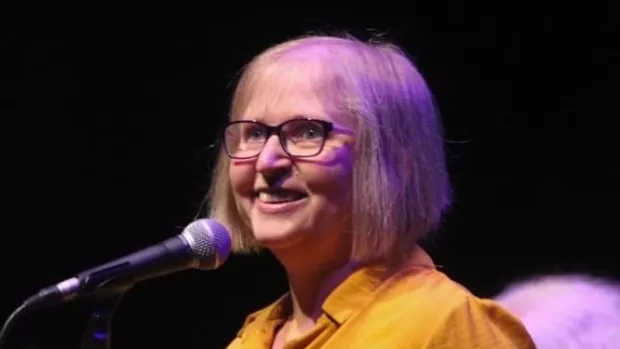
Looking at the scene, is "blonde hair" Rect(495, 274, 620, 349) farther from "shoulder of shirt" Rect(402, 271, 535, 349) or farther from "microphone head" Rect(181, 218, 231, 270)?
"microphone head" Rect(181, 218, 231, 270)

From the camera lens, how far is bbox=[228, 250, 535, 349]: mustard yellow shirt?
1.30 meters

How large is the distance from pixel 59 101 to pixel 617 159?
1323 millimetres

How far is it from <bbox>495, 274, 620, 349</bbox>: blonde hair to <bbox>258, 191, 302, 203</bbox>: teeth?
1.29ft

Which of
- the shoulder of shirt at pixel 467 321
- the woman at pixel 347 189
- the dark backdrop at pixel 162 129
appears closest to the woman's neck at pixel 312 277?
the woman at pixel 347 189

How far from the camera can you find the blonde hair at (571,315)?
1.46m

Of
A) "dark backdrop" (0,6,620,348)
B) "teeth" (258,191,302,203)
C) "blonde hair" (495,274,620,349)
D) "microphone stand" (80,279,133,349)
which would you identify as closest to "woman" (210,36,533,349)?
Answer: "teeth" (258,191,302,203)

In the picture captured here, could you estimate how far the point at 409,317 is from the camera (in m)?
1.32

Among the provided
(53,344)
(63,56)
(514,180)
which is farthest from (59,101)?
(514,180)

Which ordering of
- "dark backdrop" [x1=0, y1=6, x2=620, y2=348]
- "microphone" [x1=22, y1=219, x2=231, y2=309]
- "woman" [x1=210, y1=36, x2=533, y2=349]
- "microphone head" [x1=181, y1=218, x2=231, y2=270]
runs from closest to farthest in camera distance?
"microphone" [x1=22, y1=219, x2=231, y2=309] < "microphone head" [x1=181, y1=218, x2=231, y2=270] < "woman" [x1=210, y1=36, x2=533, y2=349] < "dark backdrop" [x1=0, y1=6, x2=620, y2=348]

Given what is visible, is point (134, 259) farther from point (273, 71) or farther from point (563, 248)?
point (563, 248)

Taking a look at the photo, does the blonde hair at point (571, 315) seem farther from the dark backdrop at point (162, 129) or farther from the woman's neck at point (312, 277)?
the dark backdrop at point (162, 129)

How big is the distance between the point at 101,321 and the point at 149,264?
9cm

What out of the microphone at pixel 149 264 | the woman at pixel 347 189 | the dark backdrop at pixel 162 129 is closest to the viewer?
the microphone at pixel 149 264

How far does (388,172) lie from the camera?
1417 millimetres
